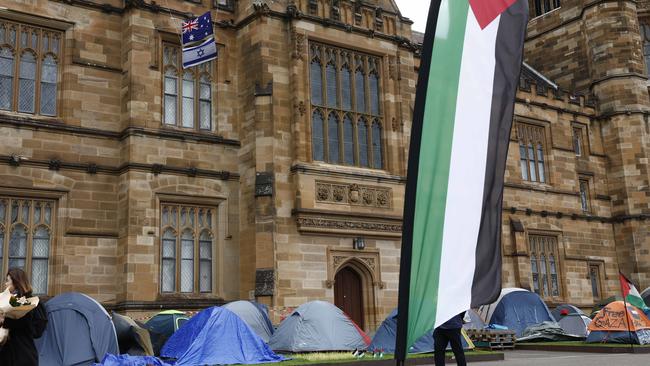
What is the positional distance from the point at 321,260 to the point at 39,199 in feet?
23.7

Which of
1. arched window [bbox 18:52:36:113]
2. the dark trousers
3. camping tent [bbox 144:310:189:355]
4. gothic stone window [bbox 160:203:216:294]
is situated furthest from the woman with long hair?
arched window [bbox 18:52:36:113]

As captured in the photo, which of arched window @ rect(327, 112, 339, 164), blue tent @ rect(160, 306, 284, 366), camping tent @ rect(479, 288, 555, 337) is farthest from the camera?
camping tent @ rect(479, 288, 555, 337)

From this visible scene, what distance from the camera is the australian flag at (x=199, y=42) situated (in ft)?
56.8

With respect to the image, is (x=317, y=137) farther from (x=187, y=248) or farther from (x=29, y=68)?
(x=29, y=68)

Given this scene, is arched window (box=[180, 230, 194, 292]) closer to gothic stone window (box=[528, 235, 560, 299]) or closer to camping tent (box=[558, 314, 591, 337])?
camping tent (box=[558, 314, 591, 337])

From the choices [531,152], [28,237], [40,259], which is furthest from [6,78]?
[531,152]

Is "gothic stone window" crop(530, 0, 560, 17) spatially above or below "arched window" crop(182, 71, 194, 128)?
above

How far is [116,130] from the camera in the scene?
61.3ft

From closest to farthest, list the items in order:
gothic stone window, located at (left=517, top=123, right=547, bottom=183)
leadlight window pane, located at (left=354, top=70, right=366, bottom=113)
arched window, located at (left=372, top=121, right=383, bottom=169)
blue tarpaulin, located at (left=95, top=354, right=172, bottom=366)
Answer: blue tarpaulin, located at (left=95, top=354, right=172, bottom=366) → arched window, located at (left=372, top=121, right=383, bottom=169) → leadlight window pane, located at (left=354, top=70, right=366, bottom=113) → gothic stone window, located at (left=517, top=123, right=547, bottom=183)

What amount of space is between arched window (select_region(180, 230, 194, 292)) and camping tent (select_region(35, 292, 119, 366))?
4879 mm

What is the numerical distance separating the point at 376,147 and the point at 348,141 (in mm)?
996

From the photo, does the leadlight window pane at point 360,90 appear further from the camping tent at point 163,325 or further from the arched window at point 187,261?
the camping tent at point 163,325

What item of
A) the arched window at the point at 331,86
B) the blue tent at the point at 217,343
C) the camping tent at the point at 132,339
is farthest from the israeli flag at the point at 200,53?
the camping tent at the point at 132,339

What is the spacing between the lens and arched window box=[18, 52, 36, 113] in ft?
57.7
